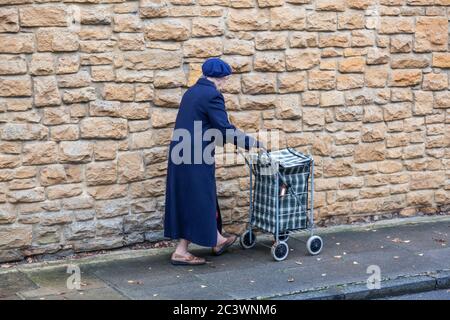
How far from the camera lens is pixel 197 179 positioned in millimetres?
7645

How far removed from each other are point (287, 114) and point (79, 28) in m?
2.53

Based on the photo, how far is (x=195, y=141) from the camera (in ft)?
25.0

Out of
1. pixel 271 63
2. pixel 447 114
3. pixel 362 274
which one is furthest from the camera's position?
pixel 447 114

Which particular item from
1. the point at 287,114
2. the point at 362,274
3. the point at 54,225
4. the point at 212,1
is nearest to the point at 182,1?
the point at 212,1

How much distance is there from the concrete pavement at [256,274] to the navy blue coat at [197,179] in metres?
0.38

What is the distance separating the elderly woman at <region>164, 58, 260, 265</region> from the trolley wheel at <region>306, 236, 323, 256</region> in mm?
1008

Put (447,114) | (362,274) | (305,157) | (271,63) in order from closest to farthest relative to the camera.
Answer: (362,274), (305,157), (271,63), (447,114)

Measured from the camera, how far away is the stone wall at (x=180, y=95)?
7672 mm

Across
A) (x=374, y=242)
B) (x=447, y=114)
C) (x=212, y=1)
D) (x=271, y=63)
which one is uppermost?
(x=212, y=1)

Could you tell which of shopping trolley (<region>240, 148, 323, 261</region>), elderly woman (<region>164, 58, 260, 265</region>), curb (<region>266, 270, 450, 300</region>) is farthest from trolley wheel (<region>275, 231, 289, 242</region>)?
curb (<region>266, 270, 450, 300</region>)

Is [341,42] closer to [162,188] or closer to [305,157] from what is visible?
[305,157]

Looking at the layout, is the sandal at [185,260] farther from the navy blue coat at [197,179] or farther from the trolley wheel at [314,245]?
the trolley wheel at [314,245]

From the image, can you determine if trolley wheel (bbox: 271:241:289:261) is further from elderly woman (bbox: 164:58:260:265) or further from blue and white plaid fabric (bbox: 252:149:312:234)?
elderly woman (bbox: 164:58:260:265)

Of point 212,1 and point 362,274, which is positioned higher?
point 212,1
